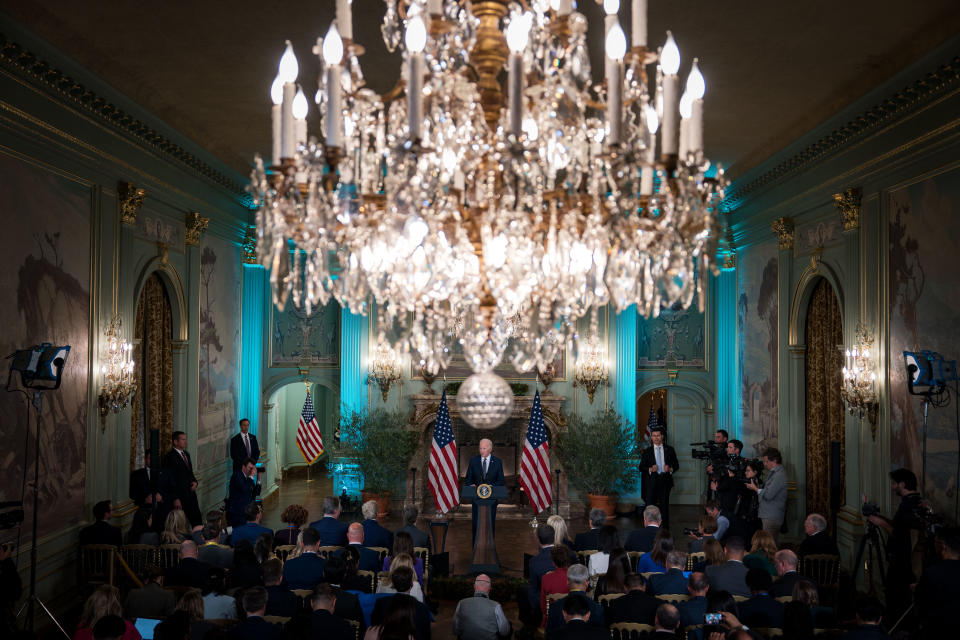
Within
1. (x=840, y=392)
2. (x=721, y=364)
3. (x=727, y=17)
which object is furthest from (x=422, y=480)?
(x=727, y=17)

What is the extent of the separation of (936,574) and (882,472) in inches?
128

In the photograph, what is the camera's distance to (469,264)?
4332 mm

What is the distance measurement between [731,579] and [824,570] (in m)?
2.03

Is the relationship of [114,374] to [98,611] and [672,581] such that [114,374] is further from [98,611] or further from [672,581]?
[672,581]

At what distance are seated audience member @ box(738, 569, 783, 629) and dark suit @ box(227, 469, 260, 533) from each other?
7.29 meters

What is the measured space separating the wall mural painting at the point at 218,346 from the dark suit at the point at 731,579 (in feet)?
27.7

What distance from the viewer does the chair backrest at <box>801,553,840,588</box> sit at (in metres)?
7.52

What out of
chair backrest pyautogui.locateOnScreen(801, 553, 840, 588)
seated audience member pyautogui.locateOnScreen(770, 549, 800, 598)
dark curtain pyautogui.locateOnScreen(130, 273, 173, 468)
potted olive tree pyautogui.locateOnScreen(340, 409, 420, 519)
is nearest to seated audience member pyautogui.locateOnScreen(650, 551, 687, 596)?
seated audience member pyautogui.locateOnScreen(770, 549, 800, 598)

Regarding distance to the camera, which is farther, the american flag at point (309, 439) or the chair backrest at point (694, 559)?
the american flag at point (309, 439)

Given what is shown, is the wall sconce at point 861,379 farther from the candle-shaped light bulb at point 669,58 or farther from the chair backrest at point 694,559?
the candle-shaped light bulb at point 669,58

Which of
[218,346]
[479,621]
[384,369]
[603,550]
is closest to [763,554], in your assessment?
[603,550]

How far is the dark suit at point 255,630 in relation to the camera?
4789 millimetres

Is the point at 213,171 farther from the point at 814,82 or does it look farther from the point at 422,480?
the point at 814,82

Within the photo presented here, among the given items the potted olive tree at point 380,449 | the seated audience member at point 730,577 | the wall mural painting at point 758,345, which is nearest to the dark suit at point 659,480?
the wall mural painting at point 758,345
